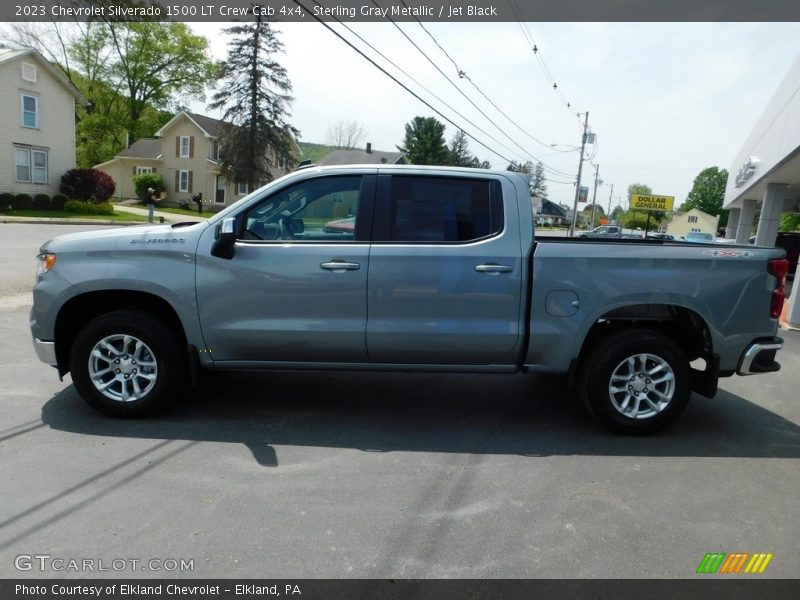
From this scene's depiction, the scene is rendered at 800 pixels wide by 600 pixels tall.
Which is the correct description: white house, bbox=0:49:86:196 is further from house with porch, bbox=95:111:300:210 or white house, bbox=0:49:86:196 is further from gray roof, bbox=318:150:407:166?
gray roof, bbox=318:150:407:166

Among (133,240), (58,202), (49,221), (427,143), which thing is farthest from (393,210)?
(427,143)

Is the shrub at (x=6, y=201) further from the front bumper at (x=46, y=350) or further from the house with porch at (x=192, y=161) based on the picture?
the front bumper at (x=46, y=350)

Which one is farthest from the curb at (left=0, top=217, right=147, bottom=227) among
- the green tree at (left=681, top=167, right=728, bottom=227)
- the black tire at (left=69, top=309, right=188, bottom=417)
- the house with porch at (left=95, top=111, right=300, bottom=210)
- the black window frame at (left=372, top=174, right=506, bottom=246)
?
the green tree at (left=681, top=167, right=728, bottom=227)

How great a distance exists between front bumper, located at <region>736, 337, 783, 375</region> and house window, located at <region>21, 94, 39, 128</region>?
3724 cm

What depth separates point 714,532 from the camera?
3.41 meters

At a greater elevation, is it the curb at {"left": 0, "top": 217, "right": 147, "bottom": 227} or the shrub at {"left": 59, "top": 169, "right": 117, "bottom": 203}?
the shrub at {"left": 59, "top": 169, "right": 117, "bottom": 203}

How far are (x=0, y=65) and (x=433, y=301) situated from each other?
34711mm

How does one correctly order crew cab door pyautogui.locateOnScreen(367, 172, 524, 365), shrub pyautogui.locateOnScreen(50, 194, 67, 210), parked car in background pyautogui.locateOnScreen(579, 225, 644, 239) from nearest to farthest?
crew cab door pyautogui.locateOnScreen(367, 172, 524, 365) < parked car in background pyautogui.locateOnScreen(579, 225, 644, 239) < shrub pyautogui.locateOnScreen(50, 194, 67, 210)

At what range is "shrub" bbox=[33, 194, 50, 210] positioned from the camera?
105 ft

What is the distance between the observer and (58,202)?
3334 centimetres

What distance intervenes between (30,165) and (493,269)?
3585cm

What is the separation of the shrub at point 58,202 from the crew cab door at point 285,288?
111 ft

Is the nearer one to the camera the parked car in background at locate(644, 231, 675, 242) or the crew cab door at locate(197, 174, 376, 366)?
the crew cab door at locate(197, 174, 376, 366)

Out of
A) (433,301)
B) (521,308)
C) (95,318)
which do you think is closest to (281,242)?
(433,301)
